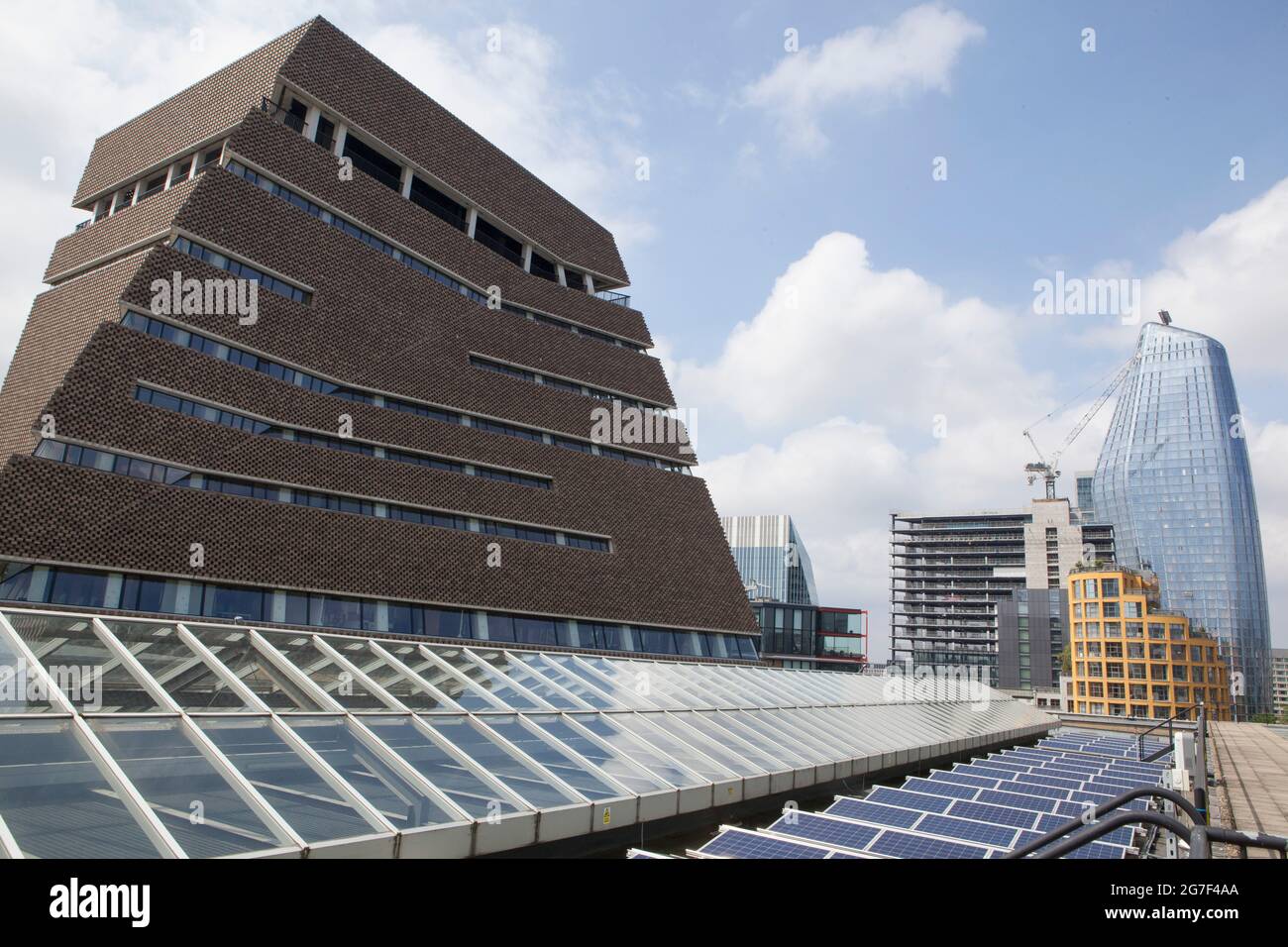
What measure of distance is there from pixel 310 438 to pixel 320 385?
347 centimetres

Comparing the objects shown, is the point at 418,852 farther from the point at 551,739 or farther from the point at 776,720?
the point at 776,720

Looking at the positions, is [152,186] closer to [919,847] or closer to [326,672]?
[326,672]

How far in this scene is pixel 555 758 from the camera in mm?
13352

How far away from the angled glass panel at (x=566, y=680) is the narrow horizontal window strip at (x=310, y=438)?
2587 centimetres

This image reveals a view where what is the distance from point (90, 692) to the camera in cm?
1052

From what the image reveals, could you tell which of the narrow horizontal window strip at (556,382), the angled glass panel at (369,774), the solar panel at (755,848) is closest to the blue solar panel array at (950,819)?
the solar panel at (755,848)

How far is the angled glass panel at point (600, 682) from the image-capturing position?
18.3m

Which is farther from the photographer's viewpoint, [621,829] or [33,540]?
[33,540]

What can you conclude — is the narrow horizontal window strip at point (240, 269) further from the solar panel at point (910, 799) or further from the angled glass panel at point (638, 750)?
the solar panel at point (910, 799)

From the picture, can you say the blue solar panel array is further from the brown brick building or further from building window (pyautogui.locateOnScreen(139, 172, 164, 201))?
building window (pyautogui.locateOnScreen(139, 172, 164, 201))

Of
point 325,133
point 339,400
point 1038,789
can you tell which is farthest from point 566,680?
point 325,133

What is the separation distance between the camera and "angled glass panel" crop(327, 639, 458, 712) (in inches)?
541
